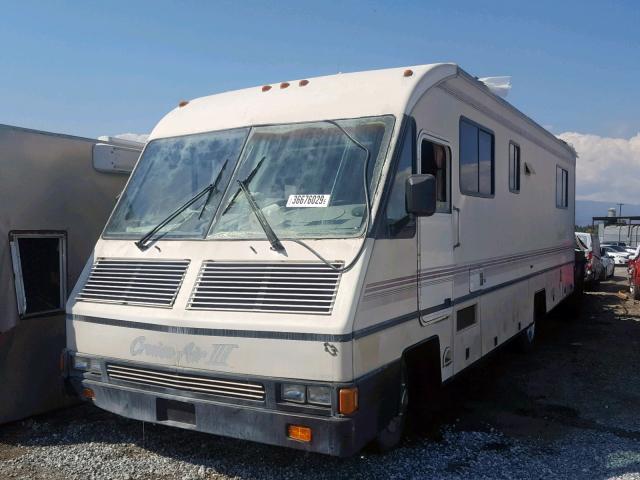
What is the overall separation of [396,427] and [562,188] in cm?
704

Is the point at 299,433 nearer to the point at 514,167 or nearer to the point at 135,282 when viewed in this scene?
the point at 135,282

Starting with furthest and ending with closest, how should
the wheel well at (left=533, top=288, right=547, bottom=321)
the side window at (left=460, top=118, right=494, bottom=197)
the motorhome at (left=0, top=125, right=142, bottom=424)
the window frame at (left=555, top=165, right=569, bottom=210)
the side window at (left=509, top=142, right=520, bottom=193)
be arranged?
1. the window frame at (left=555, top=165, right=569, bottom=210)
2. the wheel well at (left=533, top=288, right=547, bottom=321)
3. the side window at (left=509, top=142, right=520, bottom=193)
4. the side window at (left=460, top=118, right=494, bottom=197)
5. the motorhome at (left=0, top=125, right=142, bottom=424)

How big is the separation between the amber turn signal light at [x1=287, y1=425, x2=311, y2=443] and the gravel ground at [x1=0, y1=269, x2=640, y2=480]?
0.86 metres

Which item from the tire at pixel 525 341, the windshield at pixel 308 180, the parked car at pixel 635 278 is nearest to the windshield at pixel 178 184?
the windshield at pixel 308 180

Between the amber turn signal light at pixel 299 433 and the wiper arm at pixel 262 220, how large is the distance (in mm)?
1132

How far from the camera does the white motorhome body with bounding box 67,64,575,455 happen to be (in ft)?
12.5

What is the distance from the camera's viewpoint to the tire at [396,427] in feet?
14.4

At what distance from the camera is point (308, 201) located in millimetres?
4363

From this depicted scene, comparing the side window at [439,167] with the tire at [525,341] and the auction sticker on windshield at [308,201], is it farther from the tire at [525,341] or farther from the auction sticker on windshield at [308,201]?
the tire at [525,341]

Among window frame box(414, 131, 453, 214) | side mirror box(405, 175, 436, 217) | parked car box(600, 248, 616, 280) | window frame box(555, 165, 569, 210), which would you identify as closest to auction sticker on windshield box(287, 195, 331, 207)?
side mirror box(405, 175, 436, 217)

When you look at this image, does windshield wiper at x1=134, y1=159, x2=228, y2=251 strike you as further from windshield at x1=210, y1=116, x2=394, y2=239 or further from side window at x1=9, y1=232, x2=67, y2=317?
side window at x1=9, y1=232, x2=67, y2=317

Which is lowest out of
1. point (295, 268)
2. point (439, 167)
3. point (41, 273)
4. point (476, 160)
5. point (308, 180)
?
point (41, 273)

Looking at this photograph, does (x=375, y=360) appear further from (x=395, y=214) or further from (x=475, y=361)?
(x=475, y=361)

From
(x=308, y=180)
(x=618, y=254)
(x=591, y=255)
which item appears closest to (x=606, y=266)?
(x=591, y=255)
